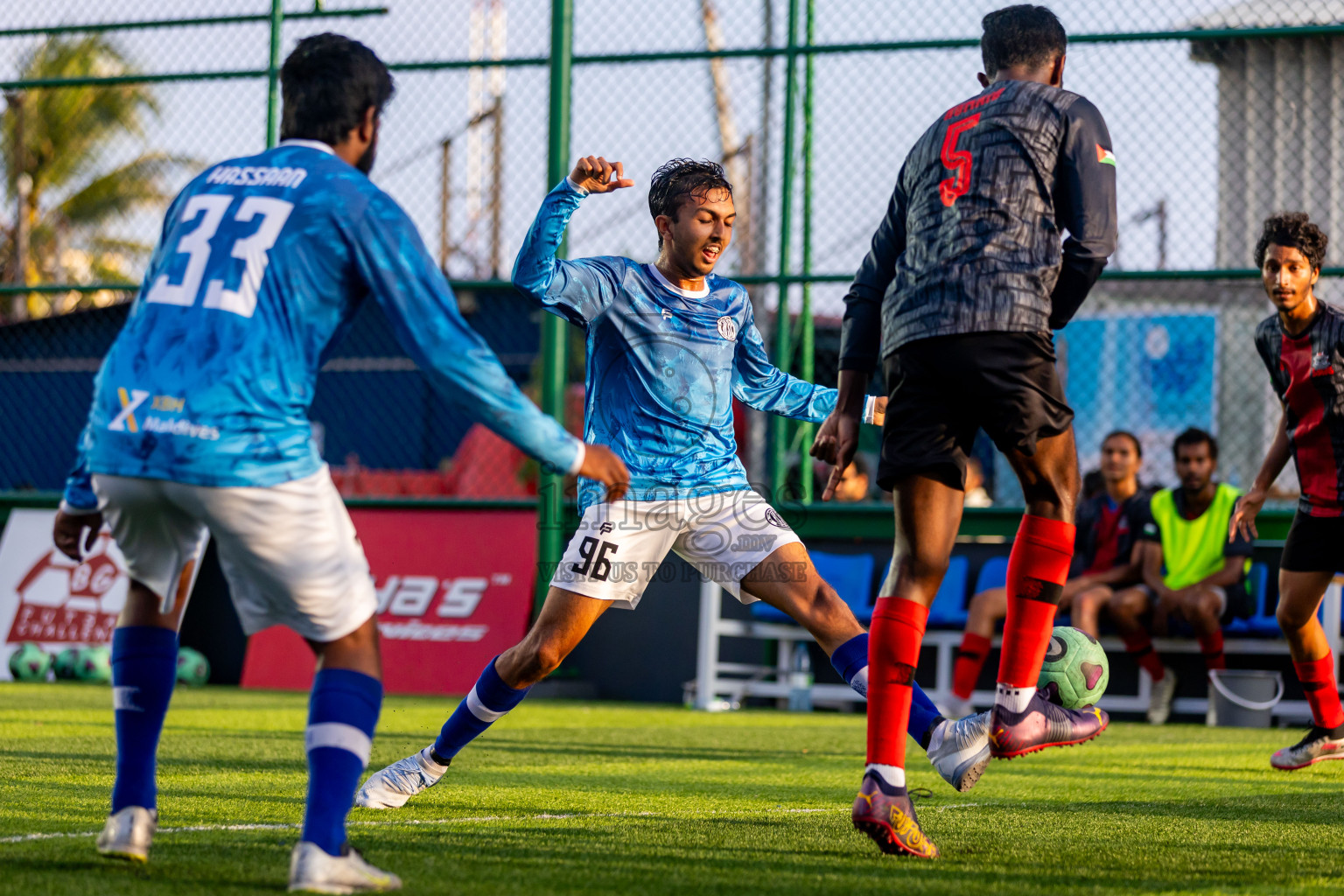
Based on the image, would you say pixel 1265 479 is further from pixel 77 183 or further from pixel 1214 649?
pixel 77 183

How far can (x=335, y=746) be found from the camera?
9.45 feet

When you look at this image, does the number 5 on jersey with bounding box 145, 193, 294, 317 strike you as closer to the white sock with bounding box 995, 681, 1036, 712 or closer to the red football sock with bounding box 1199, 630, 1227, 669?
the white sock with bounding box 995, 681, 1036, 712

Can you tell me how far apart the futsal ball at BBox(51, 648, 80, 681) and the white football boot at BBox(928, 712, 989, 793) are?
859 centimetres

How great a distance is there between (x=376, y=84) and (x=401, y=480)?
11.8m

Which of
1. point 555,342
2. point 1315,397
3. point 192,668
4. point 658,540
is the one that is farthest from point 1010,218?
point 192,668

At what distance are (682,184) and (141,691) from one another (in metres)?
2.37

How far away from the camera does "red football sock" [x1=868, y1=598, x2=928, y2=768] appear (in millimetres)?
3566

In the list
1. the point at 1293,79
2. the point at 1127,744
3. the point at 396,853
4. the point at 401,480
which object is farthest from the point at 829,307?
the point at 396,853

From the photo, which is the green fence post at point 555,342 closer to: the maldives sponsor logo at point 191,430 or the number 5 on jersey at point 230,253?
the number 5 on jersey at point 230,253

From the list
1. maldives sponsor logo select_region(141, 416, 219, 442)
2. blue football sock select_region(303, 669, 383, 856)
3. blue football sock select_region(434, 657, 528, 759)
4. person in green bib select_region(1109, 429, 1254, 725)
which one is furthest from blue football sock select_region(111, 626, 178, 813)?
Answer: person in green bib select_region(1109, 429, 1254, 725)

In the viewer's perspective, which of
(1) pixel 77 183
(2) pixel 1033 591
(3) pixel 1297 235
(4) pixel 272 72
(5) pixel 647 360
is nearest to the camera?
(2) pixel 1033 591

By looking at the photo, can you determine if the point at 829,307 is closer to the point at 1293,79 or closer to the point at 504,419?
the point at 1293,79

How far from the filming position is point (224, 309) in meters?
2.85

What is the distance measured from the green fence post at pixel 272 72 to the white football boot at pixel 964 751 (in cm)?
913
